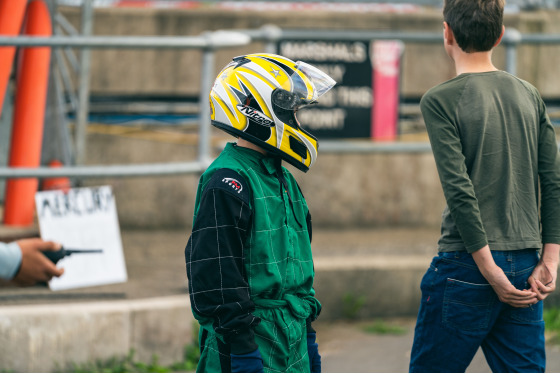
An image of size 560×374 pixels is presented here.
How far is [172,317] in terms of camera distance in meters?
4.69

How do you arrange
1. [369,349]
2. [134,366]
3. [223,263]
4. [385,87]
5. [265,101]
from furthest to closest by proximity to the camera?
[385,87] → [369,349] → [134,366] → [265,101] → [223,263]

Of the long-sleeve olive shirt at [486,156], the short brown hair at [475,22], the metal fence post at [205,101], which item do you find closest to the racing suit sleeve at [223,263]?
the long-sleeve olive shirt at [486,156]

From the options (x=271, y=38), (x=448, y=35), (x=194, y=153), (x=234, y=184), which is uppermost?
(x=271, y=38)

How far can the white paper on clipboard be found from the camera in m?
4.76

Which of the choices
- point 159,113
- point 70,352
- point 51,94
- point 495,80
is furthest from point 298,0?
point 495,80

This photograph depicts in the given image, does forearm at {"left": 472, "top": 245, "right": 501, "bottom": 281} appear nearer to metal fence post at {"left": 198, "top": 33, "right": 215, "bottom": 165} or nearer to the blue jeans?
the blue jeans

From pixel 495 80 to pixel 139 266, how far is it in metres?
3.02

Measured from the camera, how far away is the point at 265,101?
8.68 feet

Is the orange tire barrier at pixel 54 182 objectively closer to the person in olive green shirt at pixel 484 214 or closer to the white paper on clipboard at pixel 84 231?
the white paper on clipboard at pixel 84 231

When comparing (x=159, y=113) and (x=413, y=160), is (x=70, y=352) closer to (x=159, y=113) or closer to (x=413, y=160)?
(x=159, y=113)

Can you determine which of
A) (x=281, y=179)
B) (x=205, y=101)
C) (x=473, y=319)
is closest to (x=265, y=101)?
(x=281, y=179)

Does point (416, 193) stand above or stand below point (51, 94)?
below

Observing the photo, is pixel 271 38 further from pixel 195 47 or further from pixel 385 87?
pixel 385 87

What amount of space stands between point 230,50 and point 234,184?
4720 mm
